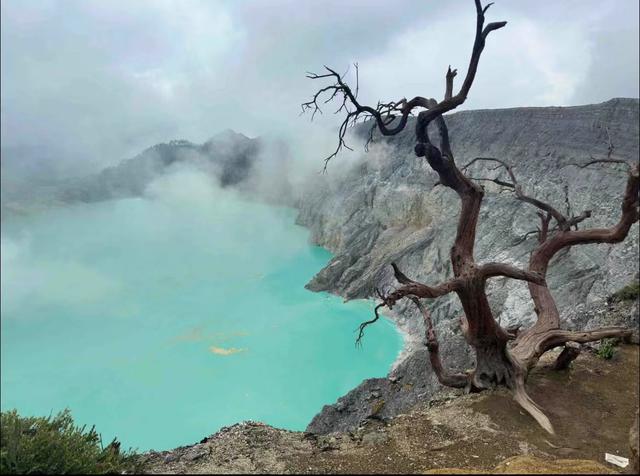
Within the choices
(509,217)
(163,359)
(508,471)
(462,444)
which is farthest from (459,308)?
(508,471)

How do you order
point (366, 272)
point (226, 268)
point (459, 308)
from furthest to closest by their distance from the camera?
point (226, 268)
point (366, 272)
point (459, 308)

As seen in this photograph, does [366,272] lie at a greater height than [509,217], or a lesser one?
greater

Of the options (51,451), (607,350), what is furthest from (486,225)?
(51,451)

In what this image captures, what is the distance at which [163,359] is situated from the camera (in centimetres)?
2650

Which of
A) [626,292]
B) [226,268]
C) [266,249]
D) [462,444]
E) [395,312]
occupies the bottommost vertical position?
[462,444]

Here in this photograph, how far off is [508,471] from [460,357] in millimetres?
11173

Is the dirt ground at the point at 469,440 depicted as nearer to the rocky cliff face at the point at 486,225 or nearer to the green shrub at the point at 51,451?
the green shrub at the point at 51,451

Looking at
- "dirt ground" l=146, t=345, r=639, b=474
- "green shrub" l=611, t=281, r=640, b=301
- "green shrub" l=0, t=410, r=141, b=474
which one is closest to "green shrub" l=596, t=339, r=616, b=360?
"dirt ground" l=146, t=345, r=639, b=474

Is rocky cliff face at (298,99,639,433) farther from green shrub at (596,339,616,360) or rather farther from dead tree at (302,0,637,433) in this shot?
dead tree at (302,0,637,433)

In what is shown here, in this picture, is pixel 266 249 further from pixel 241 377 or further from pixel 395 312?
pixel 241 377

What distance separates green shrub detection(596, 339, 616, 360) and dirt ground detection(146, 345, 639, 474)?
28 cm

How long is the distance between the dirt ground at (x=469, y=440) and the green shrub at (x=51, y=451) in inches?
28.9

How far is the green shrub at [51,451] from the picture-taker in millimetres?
5199

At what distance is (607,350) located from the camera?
31.0 ft
